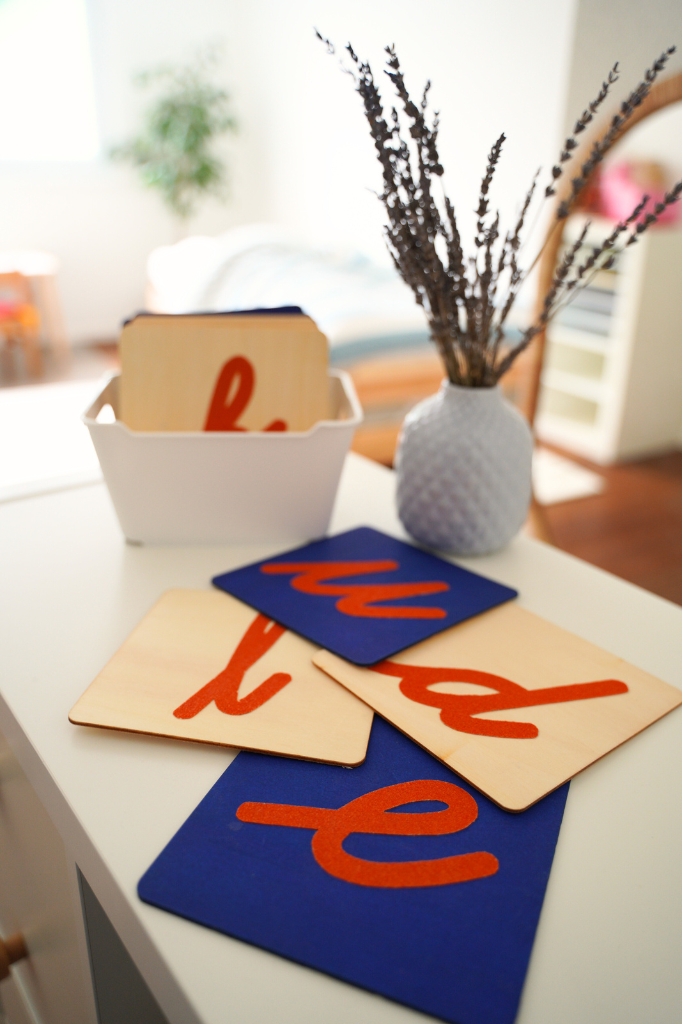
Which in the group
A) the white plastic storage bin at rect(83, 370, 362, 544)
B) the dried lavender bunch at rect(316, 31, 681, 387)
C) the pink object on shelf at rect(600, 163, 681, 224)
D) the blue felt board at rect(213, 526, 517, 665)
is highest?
the pink object on shelf at rect(600, 163, 681, 224)

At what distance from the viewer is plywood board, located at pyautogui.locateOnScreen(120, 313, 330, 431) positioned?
741 millimetres

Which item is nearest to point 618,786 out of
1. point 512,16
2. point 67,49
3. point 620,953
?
point 620,953

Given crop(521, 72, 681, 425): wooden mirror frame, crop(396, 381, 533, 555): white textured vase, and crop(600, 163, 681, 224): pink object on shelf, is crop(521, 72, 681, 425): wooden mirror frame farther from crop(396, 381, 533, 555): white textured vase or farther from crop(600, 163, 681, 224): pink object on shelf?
crop(396, 381, 533, 555): white textured vase

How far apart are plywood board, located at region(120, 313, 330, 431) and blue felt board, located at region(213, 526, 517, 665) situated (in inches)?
5.8

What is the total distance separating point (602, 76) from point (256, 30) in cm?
416

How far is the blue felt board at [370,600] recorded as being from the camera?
598 mm

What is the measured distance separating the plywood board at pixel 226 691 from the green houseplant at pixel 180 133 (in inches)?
168

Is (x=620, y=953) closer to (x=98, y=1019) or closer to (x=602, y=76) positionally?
(x=98, y=1019)

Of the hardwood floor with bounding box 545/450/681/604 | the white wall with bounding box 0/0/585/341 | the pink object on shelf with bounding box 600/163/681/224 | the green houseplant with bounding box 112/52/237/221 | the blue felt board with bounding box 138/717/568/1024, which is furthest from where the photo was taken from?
the green houseplant with bounding box 112/52/237/221

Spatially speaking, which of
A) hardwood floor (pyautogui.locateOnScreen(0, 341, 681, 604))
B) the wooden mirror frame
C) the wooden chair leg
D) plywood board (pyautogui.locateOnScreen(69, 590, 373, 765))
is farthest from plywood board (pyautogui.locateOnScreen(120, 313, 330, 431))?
hardwood floor (pyautogui.locateOnScreen(0, 341, 681, 604))

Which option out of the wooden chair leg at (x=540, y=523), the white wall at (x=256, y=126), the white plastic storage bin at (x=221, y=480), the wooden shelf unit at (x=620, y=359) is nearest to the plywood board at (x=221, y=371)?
the white plastic storage bin at (x=221, y=480)

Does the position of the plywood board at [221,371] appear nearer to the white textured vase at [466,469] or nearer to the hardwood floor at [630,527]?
the white textured vase at [466,469]

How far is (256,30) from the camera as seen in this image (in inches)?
176

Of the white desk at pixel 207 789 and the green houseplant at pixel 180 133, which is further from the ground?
the green houseplant at pixel 180 133
